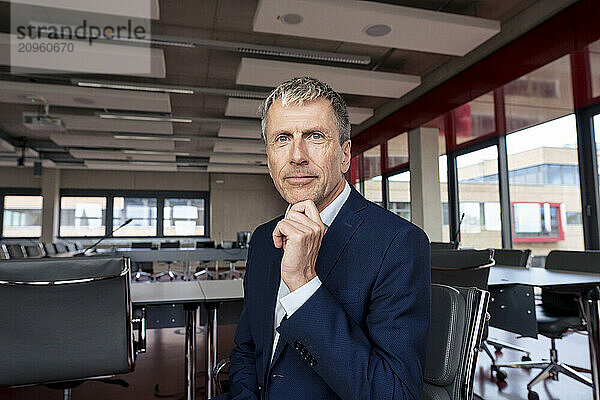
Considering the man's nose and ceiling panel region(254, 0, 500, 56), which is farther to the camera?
ceiling panel region(254, 0, 500, 56)

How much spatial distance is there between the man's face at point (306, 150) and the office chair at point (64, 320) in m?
1.19

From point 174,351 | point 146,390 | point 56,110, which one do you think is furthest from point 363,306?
point 56,110

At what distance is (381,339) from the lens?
83cm

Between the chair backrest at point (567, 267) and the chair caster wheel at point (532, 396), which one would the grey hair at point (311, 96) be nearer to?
the chair caster wheel at point (532, 396)

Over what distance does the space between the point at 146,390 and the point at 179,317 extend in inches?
35.6

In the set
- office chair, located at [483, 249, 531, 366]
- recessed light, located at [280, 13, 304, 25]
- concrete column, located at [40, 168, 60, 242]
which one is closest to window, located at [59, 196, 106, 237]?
concrete column, located at [40, 168, 60, 242]

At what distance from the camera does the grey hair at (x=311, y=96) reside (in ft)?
3.25

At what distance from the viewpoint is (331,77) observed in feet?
17.8

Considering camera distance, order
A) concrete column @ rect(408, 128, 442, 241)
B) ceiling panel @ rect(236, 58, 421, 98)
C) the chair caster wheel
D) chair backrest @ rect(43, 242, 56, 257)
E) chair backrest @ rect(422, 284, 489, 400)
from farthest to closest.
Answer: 1. concrete column @ rect(408, 128, 442, 241)
2. chair backrest @ rect(43, 242, 56, 257)
3. ceiling panel @ rect(236, 58, 421, 98)
4. the chair caster wheel
5. chair backrest @ rect(422, 284, 489, 400)

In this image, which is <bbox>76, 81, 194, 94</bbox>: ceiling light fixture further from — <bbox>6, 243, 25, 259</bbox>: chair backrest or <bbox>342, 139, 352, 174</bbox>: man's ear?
<bbox>342, 139, 352, 174</bbox>: man's ear

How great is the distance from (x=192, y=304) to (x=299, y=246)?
170cm

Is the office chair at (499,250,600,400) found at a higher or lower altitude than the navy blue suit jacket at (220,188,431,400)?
lower

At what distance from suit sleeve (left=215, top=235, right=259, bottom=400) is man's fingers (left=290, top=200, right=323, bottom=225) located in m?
0.41

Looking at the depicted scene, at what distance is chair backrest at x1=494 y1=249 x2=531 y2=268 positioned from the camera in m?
3.56
